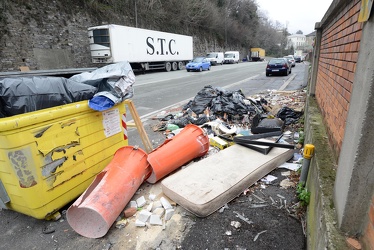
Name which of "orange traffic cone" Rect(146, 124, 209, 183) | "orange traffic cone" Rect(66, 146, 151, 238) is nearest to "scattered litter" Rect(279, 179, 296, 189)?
"orange traffic cone" Rect(146, 124, 209, 183)

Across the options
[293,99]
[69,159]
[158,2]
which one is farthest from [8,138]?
[158,2]

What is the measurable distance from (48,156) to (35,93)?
66cm

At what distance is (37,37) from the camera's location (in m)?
17.1

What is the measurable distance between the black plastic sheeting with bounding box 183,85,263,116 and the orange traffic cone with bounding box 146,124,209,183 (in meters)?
2.44

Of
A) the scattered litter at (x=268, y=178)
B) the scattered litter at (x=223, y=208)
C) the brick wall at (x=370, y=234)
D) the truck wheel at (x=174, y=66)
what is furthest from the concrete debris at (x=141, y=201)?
the truck wheel at (x=174, y=66)

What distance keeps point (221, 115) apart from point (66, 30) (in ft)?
60.6

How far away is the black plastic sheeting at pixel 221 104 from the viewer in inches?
237

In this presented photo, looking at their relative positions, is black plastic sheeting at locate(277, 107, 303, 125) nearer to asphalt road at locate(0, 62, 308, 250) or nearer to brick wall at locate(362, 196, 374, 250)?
asphalt road at locate(0, 62, 308, 250)

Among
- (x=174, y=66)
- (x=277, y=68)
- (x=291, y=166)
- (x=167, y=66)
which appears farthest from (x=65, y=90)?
(x=174, y=66)

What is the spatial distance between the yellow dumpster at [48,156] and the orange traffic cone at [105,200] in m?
0.32

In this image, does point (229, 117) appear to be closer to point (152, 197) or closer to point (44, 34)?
point (152, 197)

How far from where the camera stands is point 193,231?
2.38 metres

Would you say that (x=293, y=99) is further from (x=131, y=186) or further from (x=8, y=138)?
(x=8, y=138)

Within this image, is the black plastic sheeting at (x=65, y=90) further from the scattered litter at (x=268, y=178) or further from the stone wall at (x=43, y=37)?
the stone wall at (x=43, y=37)
